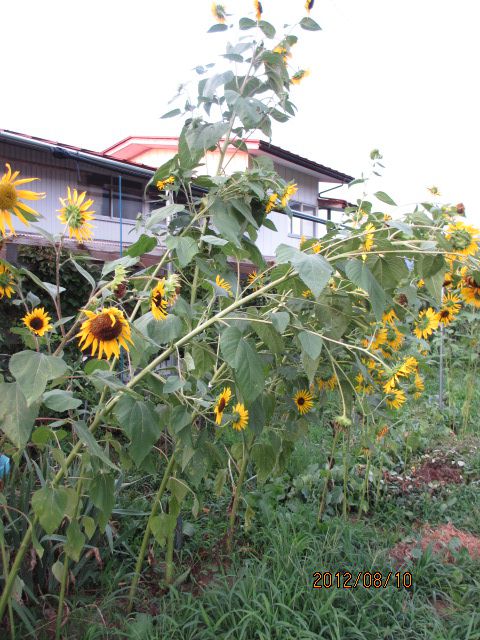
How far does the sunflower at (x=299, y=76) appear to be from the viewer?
5.86ft

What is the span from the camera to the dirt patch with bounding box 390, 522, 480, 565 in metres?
2.24

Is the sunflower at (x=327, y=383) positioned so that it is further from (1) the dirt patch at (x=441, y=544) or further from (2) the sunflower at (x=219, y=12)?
(2) the sunflower at (x=219, y=12)

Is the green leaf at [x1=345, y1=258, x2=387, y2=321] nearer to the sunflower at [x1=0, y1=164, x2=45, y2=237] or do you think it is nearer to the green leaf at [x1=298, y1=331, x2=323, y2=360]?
the green leaf at [x1=298, y1=331, x2=323, y2=360]

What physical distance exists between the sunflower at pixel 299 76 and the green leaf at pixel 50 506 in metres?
1.39

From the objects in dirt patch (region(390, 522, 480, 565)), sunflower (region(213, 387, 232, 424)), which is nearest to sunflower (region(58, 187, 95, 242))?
sunflower (region(213, 387, 232, 424))

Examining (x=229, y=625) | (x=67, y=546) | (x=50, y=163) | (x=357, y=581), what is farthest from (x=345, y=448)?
(x=50, y=163)

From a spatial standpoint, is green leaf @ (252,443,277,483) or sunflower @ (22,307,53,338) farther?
green leaf @ (252,443,277,483)

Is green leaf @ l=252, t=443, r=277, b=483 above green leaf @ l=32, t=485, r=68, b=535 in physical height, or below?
below

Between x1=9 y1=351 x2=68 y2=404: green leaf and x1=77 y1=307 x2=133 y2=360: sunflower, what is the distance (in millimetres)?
104

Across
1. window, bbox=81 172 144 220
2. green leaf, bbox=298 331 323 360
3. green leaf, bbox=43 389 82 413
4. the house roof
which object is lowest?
green leaf, bbox=43 389 82 413

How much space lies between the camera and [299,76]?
5.87 ft

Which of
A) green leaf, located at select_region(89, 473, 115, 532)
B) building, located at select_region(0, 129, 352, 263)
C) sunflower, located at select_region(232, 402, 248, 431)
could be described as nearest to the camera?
green leaf, located at select_region(89, 473, 115, 532)
